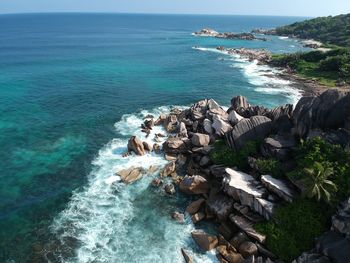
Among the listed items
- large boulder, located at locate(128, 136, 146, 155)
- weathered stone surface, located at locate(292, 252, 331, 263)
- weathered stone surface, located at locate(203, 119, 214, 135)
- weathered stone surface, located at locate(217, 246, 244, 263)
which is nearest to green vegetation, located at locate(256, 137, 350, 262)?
weathered stone surface, located at locate(292, 252, 331, 263)

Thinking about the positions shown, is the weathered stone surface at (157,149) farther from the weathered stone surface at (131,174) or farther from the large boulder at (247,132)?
the large boulder at (247,132)

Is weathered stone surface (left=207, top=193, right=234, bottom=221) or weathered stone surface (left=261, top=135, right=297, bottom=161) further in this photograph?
weathered stone surface (left=261, top=135, right=297, bottom=161)

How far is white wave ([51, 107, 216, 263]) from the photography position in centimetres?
3356

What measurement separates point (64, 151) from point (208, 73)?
66298 millimetres

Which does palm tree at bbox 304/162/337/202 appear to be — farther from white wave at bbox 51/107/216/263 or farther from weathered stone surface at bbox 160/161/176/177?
weathered stone surface at bbox 160/161/176/177

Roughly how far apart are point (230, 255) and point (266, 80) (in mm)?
74493

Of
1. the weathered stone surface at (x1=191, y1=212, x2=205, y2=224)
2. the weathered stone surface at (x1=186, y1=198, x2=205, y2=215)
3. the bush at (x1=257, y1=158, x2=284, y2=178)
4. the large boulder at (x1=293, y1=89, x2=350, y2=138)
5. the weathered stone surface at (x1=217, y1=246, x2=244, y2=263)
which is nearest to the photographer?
the weathered stone surface at (x1=217, y1=246, x2=244, y2=263)

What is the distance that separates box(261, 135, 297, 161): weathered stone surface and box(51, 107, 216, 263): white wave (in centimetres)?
1380

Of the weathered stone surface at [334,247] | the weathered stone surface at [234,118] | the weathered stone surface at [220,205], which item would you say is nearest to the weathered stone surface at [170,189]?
the weathered stone surface at [220,205]

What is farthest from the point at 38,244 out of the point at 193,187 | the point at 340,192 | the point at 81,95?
the point at 81,95

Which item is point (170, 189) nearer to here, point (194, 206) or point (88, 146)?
point (194, 206)

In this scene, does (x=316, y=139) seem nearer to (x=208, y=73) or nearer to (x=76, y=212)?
(x=76, y=212)

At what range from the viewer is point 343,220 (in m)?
30.0

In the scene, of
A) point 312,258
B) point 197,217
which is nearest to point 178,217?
point 197,217
